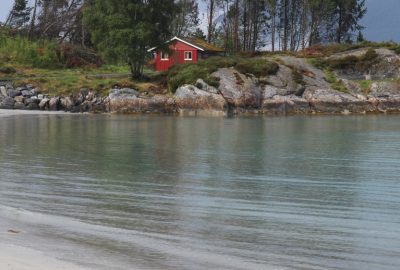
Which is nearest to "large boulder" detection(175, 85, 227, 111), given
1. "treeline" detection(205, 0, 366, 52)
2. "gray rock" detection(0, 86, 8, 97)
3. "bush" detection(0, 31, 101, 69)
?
"gray rock" detection(0, 86, 8, 97)

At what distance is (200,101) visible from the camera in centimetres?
5156

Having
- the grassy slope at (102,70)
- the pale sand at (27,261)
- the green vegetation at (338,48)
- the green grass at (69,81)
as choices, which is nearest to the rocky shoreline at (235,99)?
the green grass at (69,81)

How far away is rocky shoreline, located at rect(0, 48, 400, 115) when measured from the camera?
170 ft

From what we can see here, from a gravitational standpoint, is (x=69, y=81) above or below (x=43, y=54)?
below

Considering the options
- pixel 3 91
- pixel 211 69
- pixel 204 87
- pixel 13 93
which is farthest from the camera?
pixel 211 69

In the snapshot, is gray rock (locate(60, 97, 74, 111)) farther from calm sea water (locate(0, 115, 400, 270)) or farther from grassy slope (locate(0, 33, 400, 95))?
calm sea water (locate(0, 115, 400, 270))

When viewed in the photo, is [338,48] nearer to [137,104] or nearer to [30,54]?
[137,104]

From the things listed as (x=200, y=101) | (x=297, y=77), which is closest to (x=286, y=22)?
(x=297, y=77)

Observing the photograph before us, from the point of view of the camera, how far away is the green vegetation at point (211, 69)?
53344 mm

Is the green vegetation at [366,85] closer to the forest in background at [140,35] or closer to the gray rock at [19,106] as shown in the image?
the forest in background at [140,35]

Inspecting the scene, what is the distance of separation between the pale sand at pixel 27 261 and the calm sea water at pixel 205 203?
11.2 inches

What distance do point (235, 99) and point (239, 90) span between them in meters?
0.93

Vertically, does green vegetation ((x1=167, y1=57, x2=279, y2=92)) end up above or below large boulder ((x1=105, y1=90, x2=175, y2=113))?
above

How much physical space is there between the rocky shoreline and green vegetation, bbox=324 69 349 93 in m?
0.34
